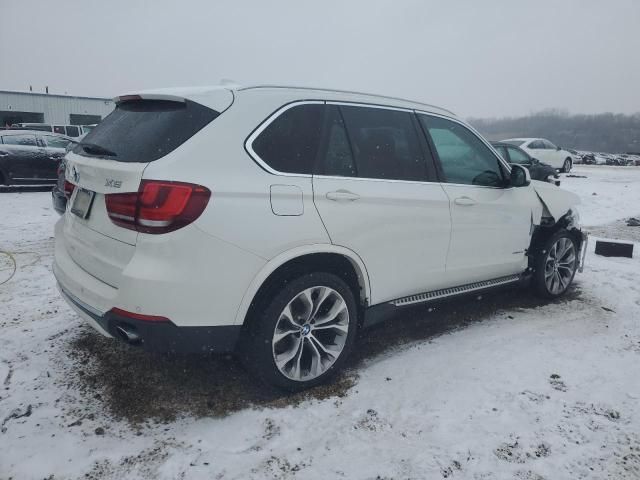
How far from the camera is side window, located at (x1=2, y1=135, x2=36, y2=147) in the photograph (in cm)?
1150

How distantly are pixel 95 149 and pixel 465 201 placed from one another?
2.68m

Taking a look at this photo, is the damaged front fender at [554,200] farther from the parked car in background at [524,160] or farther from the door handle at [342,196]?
the parked car in background at [524,160]

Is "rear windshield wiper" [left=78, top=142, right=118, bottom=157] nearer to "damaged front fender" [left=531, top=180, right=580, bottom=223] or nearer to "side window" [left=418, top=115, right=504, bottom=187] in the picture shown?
"side window" [left=418, top=115, right=504, bottom=187]

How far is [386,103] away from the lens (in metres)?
3.50

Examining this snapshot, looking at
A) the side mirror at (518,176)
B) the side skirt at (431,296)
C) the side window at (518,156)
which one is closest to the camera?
the side skirt at (431,296)

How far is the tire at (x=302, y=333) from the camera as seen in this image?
9.04 feet

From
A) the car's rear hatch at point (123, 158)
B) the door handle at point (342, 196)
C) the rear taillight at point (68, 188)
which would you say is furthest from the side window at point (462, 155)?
the rear taillight at point (68, 188)

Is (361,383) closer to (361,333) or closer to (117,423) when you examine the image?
(361,333)

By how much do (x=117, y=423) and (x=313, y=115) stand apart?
2174 millimetres

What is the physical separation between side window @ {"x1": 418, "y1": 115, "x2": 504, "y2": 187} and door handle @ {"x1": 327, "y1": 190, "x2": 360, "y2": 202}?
104 centimetres

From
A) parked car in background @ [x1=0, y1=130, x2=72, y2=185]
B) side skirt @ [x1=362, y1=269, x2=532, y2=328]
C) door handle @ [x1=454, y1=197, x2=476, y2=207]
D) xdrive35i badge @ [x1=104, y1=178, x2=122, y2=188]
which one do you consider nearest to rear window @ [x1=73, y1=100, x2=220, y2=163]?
xdrive35i badge @ [x1=104, y1=178, x2=122, y2=188]

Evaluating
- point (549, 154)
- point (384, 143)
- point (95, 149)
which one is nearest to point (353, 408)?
point (384, 143)

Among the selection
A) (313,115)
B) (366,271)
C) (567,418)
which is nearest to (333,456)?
(366,271)

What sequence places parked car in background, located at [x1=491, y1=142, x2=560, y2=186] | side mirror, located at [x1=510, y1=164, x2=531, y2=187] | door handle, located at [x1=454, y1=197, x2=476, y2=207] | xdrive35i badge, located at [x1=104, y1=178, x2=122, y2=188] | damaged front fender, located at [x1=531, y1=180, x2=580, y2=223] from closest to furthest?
1. xdrive35i badge, located at [x1=104, y1=178, x2=122, y2=188]
2. door handle, located at [x1=454, y1=197, x2=476, y2=207]
3. side mirror, located at [x1=510, y1=164, x2=531, y2=187]
4. damaged front fender, located at [x1=531, y1=180, x2=580, y2=223]
5. parked car in background, located at [x1=491, y1=142, x2=560, y2=186]
